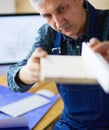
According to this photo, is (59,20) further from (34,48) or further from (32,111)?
(32,111)

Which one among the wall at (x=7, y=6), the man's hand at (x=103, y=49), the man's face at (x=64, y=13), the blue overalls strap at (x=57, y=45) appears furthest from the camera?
the wall at (x=7, y=6)

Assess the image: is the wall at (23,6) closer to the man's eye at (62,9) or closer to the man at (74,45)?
the man at (74,45)

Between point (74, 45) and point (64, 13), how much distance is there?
0.15 meters

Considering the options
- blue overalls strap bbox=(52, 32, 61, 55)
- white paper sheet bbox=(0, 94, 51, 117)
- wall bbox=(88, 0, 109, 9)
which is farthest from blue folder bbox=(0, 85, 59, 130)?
wall bbox=(88, 0, 109, 9)

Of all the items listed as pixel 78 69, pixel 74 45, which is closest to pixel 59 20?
pixel 74 45

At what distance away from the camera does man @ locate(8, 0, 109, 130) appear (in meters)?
1.00

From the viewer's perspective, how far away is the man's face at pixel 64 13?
1.00 meters

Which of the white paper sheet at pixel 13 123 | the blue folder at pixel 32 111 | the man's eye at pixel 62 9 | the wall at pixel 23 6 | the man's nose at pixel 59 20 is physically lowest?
the blue folder at pixel 32 111

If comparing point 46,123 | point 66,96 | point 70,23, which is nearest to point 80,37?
point 70,23

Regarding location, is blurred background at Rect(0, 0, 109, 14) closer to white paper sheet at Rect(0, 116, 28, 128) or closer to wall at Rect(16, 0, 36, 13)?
wall at Rect(16, 0, 36, 13)

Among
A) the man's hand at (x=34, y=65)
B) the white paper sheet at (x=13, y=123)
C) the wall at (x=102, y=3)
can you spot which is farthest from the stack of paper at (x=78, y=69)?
the wall at (x=102, y=3)

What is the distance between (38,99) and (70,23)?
0.53 metres

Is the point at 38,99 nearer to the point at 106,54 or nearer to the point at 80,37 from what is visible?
the point at 80,37

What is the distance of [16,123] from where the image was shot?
1215mm
